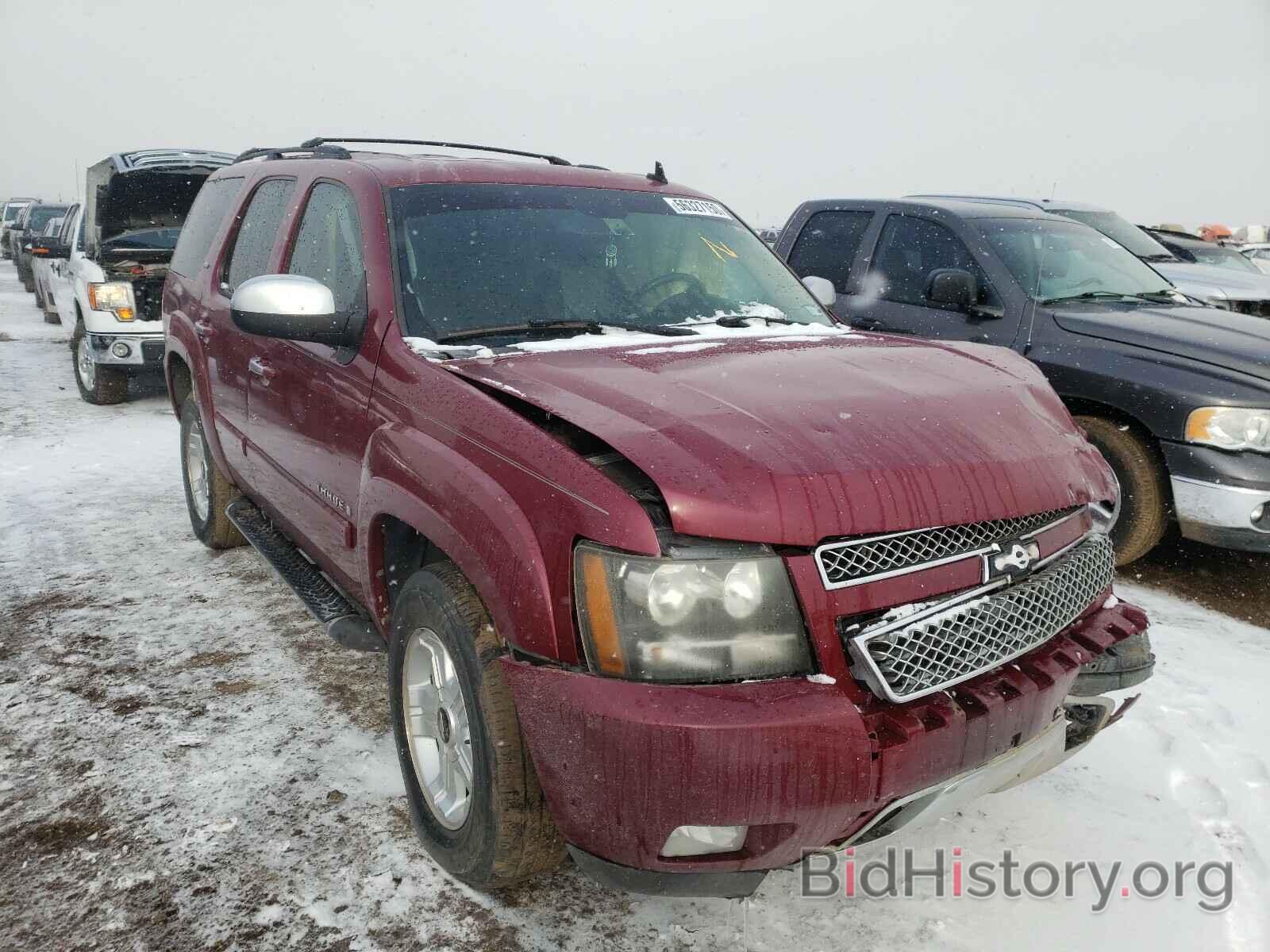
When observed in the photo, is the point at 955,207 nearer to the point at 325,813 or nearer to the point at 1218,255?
the point at 325,813

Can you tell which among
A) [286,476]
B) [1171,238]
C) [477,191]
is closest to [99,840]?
[286,476]

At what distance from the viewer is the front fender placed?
193 centimetres

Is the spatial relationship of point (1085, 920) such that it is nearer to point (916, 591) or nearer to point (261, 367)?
point (916, 591)

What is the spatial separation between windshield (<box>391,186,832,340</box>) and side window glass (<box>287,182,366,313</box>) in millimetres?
171

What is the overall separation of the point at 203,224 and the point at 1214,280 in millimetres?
7149

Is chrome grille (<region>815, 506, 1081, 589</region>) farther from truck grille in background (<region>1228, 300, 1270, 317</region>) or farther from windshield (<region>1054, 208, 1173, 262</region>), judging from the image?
windshield (<region>1054, 208, 1173, 262</region>)

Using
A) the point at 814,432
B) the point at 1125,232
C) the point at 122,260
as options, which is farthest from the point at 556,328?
the point at 122,260

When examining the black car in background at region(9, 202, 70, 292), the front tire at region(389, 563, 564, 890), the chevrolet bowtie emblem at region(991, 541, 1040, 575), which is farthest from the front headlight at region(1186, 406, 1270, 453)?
the black car in background at region(9, 202, 70, 292)

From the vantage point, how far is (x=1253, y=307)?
7422 millimetres

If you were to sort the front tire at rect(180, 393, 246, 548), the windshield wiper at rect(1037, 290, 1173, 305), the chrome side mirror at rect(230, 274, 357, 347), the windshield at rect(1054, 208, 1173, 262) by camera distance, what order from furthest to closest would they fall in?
the windshield at rect(1054, 208, 1173, 262)
the windshield wiper at rect(1037, 290, 1173, 305)
the front tire at rect(180, 393, 246, 548)
the chrome side mirror at rect(230, 274, 357, 347)

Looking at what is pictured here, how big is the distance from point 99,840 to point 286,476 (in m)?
1.31

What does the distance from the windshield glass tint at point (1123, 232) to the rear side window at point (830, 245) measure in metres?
3.01

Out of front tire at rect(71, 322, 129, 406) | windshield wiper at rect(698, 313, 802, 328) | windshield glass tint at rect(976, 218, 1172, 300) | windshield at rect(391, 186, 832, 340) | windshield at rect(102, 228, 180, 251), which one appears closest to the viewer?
windshield at rect(391, 186, 832, 340)

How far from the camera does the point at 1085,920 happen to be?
2.37m
